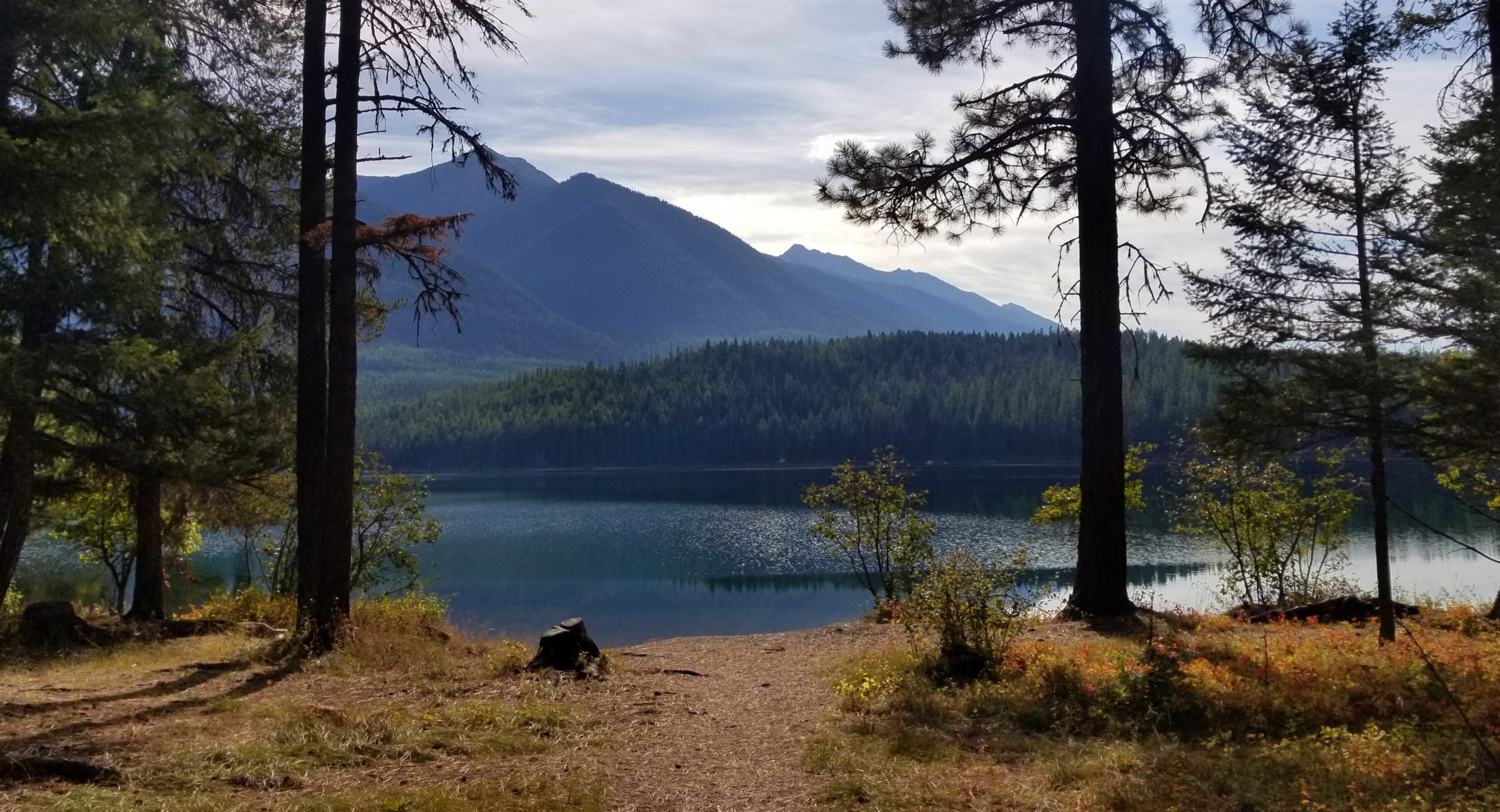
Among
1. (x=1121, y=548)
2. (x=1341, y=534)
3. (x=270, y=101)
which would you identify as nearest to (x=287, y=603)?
(x=270, y=101)

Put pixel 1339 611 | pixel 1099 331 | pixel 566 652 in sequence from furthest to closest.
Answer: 1. pixel 1339 611
2. pixel 1099 331
3. pixel 566 652

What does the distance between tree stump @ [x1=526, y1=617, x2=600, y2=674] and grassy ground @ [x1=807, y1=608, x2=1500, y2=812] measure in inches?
99.8

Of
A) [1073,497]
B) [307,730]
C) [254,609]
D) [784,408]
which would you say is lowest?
[254,609]

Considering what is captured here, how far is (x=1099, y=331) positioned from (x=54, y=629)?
12271 millimetres

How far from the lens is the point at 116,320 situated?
9867 mm

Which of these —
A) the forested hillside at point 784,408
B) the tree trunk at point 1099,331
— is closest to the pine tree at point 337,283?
the tree trunk at point 1099,331

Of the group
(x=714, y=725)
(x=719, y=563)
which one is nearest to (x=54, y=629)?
(x=714, y=725)

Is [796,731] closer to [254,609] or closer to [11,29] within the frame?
[11,29]

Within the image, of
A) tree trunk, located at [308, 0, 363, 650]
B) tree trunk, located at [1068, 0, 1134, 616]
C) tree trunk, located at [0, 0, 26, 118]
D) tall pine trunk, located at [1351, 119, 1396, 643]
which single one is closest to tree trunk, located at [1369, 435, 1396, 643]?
tall pine trunk, located at [1351, 119, 1396, 643]

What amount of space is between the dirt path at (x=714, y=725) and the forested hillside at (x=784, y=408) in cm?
9709

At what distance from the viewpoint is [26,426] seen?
9008 mm

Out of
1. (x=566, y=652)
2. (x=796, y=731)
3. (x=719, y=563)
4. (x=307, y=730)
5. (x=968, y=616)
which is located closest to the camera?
(x=307, y=730)

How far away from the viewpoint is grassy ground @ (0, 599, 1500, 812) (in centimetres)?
498

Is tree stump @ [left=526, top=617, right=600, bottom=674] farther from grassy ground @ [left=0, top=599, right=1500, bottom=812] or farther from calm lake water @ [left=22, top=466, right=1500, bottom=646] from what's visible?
calm lake water @ [left=22, top=466, right=1500, bottom=646]
